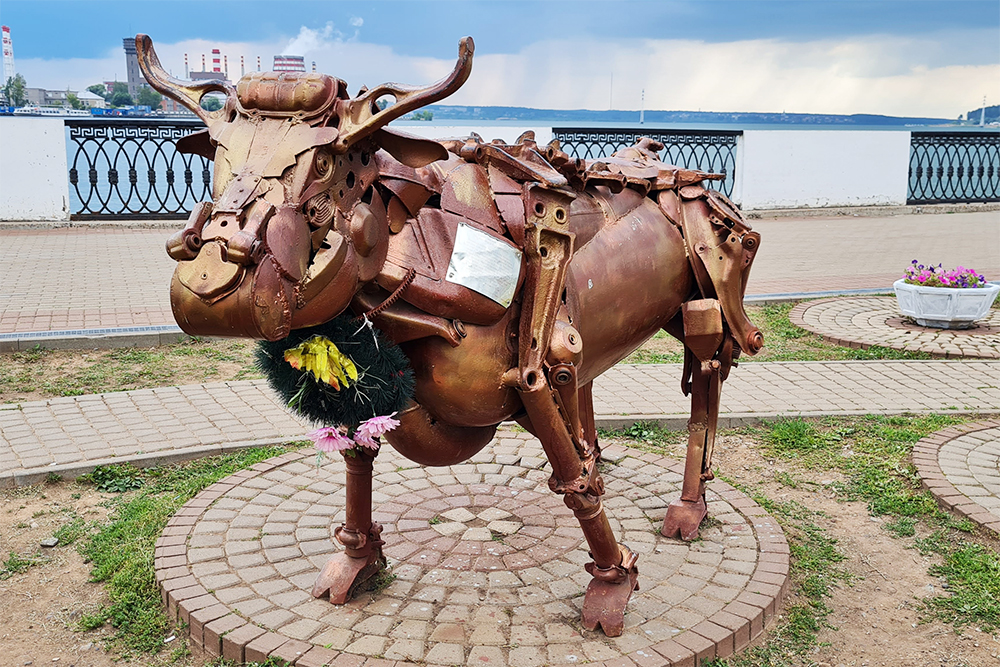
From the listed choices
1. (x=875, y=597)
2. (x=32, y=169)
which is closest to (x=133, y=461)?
(x=875, y=597)

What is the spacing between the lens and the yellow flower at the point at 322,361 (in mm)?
3020

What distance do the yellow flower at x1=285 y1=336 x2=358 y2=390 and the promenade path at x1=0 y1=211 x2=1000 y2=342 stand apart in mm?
6107

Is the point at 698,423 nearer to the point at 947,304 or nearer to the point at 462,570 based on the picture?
the point at 462,570

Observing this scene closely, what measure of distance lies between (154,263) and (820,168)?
14648mm

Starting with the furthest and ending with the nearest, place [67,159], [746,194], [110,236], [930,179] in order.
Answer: [930,179] < [746,194] < [67,159] < [110,236]

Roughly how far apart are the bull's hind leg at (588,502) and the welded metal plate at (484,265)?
1.26 ft

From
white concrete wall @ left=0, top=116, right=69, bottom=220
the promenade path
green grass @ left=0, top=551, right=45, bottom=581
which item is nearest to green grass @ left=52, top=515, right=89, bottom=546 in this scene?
green grass @ left=0, top=551, right=45, bottom=581

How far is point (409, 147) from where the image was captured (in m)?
2.89

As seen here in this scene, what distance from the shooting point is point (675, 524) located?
4.71 m

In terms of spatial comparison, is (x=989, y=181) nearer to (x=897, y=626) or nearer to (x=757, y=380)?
(x=757, y=380)

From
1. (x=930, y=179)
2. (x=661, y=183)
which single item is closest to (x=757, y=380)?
(x=661, y=183)

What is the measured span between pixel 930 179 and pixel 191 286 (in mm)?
22391

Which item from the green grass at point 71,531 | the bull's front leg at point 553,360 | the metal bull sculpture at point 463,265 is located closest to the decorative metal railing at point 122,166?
the green grass at point 71,531

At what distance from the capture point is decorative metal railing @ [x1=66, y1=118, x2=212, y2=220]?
16.4 metres
